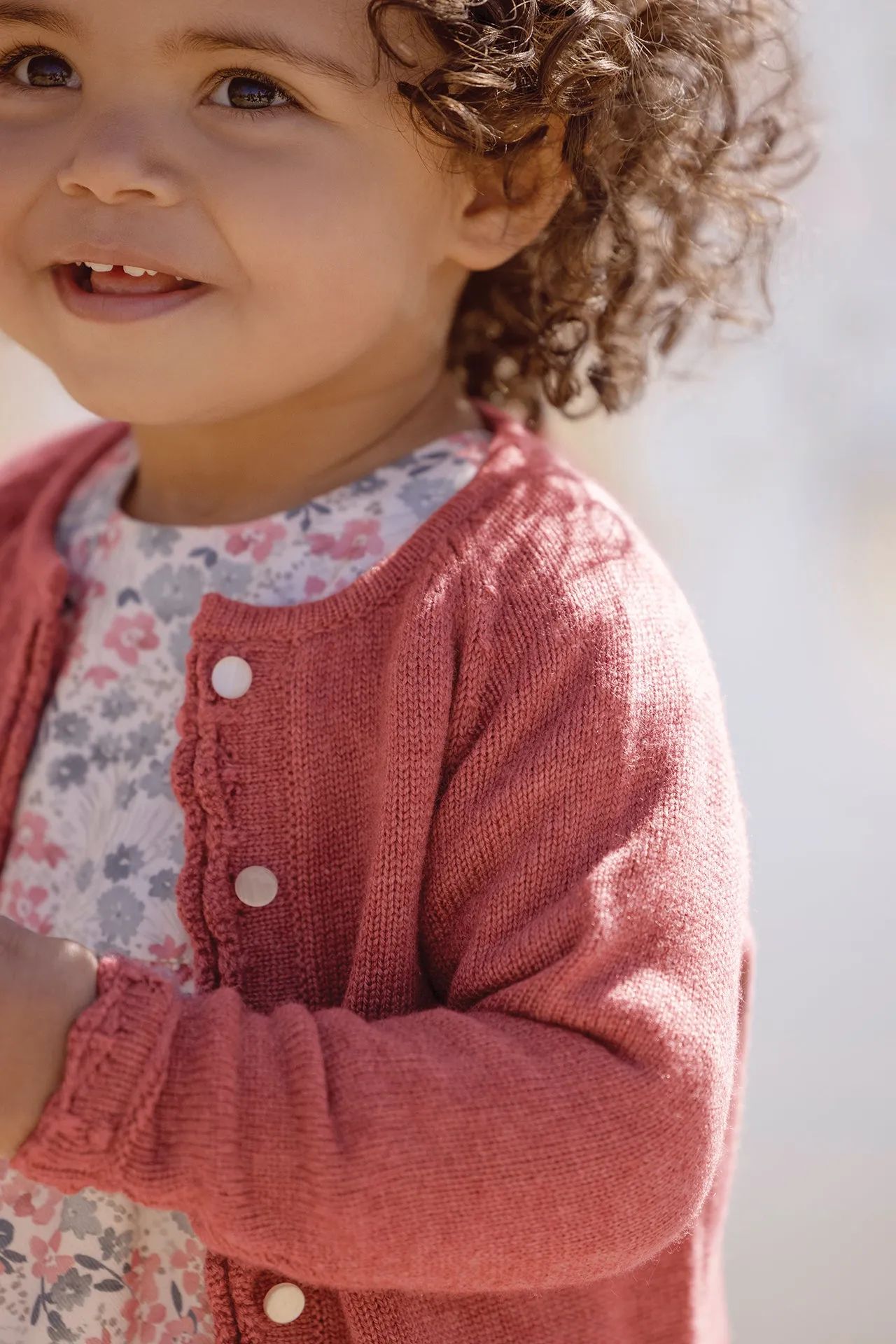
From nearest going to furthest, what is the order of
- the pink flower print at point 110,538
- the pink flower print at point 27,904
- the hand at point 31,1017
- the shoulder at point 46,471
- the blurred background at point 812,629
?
the hand at point 31,1017 < the pink flower print at point 27,904 < the pink flower print at point 110,538 < the shoulder at point 46,471 < the blurred background at point 812,629

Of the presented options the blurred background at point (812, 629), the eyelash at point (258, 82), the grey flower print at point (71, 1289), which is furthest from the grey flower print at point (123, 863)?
the blurred background at point (812, 629)

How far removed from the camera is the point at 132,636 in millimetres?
940

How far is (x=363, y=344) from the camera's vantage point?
2.92ft

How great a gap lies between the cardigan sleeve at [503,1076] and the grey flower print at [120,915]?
0.41ft

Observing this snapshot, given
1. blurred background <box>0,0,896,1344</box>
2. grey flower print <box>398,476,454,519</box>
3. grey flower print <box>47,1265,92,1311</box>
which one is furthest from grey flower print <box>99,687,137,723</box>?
blurred background <box>0,0,896,1344</box>

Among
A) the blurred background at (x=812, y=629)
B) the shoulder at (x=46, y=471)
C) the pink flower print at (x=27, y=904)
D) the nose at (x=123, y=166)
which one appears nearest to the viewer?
the nose at (x=123, y=166)

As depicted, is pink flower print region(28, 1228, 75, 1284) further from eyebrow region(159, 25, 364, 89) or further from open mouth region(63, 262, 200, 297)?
eyebrow region(159, 25, 364, 89)

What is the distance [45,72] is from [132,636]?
0.34 meters

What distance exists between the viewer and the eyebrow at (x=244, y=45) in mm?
792

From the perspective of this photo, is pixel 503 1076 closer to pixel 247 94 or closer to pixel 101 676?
pixel 101 676

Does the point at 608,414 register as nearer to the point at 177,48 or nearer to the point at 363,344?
the point at 363,344

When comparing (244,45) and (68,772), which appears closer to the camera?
(244,45)

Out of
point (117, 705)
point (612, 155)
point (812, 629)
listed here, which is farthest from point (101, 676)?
point (812, 629)

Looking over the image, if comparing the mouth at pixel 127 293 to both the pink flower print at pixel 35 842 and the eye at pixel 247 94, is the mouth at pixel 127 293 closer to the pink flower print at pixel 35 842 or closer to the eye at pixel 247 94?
the eye at pixel 247 94
